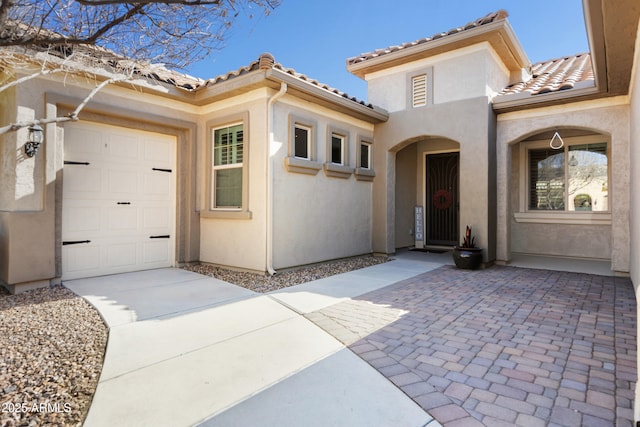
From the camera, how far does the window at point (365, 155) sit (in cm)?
938

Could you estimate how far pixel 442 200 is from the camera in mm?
10883

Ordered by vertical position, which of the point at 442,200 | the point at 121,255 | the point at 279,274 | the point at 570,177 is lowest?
the point at 279,274

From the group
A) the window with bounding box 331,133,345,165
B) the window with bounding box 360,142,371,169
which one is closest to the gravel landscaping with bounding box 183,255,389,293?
the window with bounding box 331,133,345,165

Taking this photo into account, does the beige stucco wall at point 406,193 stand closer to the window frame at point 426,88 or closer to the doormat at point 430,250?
the doormat at point 430,250

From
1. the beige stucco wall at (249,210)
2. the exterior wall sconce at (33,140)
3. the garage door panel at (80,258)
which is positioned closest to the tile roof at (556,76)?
the beige stucco wall at (249,210)

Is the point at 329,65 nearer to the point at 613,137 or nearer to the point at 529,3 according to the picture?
the point at 529,3

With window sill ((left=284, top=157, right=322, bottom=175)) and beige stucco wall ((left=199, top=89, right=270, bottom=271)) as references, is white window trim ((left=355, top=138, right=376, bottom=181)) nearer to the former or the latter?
window sill ((left=284, top=157, right=322, bottom=175))

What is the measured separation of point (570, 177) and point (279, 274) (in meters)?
7.90

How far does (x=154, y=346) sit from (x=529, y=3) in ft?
31.9

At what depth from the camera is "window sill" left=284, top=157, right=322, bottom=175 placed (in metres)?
7.03

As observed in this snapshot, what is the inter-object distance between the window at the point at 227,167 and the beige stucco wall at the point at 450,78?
4252 mm

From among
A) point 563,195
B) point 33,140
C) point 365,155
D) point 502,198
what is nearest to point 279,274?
point 365,155

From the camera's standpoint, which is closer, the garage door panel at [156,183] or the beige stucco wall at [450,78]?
the garage door panel at [156,183]

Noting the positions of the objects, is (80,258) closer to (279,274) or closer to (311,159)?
(279,274)
